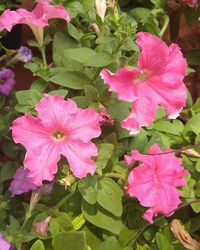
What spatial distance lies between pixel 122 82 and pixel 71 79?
181 millimetres

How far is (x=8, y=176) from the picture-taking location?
1.07 meters

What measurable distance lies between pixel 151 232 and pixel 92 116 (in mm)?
290

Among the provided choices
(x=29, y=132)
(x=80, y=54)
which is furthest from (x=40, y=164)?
(x=80, y=54)

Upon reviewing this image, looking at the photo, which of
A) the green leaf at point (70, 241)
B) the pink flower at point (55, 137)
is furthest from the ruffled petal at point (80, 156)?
the green leaf at point (70, 241)

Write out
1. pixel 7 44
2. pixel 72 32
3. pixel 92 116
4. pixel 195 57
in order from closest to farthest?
pixel 92 116, pixel 72 32, pixel 195 57, pixel 7 44

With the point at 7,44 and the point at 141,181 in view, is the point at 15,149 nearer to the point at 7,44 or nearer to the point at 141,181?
the point at 141,181

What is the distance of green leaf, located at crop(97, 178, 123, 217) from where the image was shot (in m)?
0.88

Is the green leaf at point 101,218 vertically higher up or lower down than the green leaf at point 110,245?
lower down

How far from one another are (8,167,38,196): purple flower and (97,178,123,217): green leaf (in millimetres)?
171

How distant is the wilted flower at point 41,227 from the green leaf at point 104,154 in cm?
14

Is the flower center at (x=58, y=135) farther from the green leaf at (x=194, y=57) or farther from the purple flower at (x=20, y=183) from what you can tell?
the green leaf at (x=194, y=57)

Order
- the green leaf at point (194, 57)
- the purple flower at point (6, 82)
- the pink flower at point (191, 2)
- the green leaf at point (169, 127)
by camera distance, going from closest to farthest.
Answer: the green leaf at point (169, 127) → the purple flower at point (6, 82) → the pink flower at point (191, 2) → the green leaf at point (194, 57)

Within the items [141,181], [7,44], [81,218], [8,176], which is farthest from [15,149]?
[7,44]

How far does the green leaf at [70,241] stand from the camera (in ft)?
2.64
